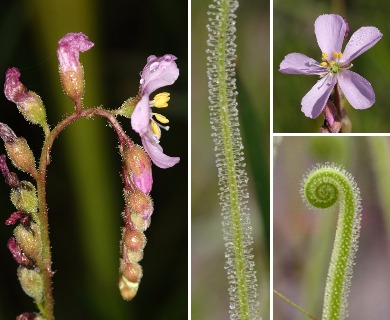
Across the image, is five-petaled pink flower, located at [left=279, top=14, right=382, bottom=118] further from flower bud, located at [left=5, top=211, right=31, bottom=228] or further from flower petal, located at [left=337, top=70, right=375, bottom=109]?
flower bud, located at [left=5, top=211, right=31, bottom=228]

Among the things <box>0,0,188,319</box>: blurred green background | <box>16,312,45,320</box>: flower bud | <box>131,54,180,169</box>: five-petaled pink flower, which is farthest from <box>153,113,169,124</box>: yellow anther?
<box>16,312,45,320</box>: flower bud

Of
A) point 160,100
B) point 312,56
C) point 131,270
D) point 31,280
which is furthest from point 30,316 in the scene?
point 312,56

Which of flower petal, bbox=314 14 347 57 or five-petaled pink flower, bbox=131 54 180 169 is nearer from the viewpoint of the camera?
five-petaled pink flower, bbox=131 54 180 169

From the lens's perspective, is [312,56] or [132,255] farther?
[312,56]

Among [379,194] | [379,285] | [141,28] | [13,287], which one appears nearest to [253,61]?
[141,28]

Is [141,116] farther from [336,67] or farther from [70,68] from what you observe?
[336,67]

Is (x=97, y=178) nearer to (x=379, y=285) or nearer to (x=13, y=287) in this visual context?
(x=13, y=287)

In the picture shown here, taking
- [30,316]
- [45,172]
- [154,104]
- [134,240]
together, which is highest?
[154,104]
